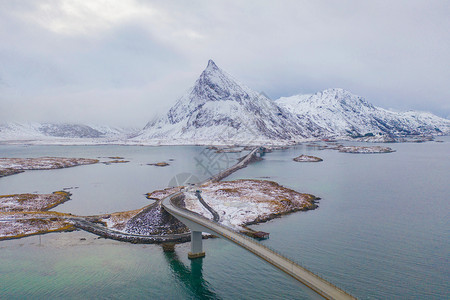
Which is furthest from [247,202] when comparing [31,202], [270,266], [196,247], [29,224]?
[31,202]

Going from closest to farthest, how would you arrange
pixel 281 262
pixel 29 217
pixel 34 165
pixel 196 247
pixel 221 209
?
pixel 281 262, pixel 196 247, pixel 29 217, pixel 221 209, pixel 34 165

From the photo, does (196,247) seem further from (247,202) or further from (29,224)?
(29,224)

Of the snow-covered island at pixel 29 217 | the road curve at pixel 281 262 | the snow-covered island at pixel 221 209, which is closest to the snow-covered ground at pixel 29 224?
the snow-covered island at pixel 29 217

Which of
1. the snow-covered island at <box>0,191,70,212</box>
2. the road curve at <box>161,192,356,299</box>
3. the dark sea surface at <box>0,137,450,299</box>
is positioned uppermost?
the road curve at <box>161,192,356,299</box>

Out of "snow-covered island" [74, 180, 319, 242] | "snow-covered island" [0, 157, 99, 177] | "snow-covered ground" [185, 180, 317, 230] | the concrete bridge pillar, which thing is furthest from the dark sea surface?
"snow-covered island" [0, 157, 99, 177]

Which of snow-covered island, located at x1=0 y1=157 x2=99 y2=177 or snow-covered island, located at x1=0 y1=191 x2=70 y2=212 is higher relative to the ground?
snow-covered island, located at x1=0 y1=157 x2=99 y2=177

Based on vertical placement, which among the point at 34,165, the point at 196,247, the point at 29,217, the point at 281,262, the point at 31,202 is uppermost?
the point at 34,165

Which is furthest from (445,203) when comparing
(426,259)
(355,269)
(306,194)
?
(355,269)

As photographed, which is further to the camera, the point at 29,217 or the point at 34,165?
the point at 34,165

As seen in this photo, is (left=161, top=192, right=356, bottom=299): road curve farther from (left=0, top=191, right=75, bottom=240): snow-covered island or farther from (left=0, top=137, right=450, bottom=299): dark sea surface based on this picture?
(left=0, top=191, right=75, bottom=240): snow-covered island

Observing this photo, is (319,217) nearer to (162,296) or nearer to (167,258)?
(167,258)
